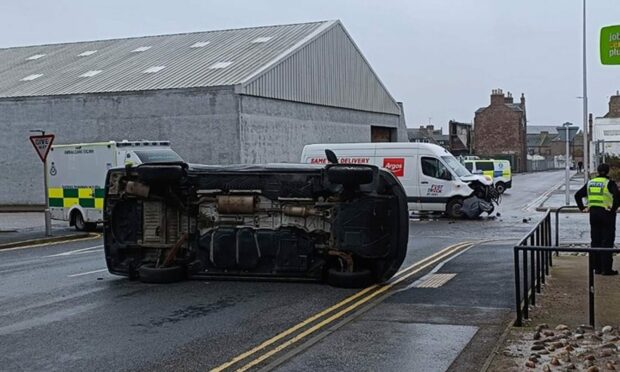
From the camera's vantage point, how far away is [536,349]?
6.71 m

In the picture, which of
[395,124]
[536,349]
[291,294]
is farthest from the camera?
[395,124]

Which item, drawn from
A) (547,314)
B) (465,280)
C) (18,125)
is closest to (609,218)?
(465,280)

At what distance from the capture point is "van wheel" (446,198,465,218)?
84.1 ft

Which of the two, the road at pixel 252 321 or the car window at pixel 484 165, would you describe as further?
the car window at pixel 484 165

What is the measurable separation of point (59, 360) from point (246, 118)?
81.0ft

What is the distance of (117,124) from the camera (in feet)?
111

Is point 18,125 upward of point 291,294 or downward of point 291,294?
upward

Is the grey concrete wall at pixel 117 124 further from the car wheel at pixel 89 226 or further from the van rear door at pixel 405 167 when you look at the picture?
the car wheel at pixel 89 226

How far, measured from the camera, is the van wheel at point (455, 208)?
25.6 metres

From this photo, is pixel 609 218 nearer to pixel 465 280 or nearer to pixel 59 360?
pixel 465 280

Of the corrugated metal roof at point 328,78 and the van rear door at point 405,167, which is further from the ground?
the corrugated metal roof at point 328,78

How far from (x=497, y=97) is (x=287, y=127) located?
62.3 m

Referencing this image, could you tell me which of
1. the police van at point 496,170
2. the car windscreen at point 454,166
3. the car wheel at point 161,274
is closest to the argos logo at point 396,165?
the car windscreen at point 454,166

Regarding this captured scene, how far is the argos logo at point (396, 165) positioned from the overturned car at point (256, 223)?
15.4m
